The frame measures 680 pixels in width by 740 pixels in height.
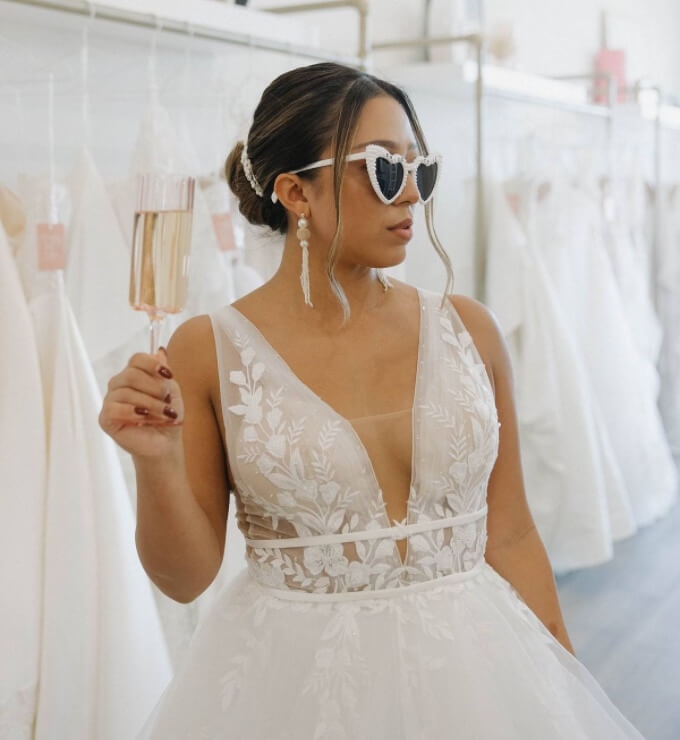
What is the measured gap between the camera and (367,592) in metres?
1.29

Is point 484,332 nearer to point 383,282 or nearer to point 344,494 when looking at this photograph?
point 383,282

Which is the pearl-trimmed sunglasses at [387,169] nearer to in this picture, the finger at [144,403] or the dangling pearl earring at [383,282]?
the dangling pearl earring at [383,282]

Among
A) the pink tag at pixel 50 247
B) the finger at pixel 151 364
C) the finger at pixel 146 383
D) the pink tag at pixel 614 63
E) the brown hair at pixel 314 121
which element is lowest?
the finger at pixel 146 383

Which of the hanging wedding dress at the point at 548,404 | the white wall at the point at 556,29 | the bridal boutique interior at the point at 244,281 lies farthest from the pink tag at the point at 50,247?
the hanging wedding dress at the point at 548,404

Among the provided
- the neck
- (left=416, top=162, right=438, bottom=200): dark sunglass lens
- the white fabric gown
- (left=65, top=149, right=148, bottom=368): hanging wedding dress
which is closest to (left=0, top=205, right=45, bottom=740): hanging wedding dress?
(left=65, top=149, right=148, bottom=368): hanging wedding dress

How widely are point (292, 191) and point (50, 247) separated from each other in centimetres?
61

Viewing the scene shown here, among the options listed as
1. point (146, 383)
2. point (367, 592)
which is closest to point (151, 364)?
point (146, 383)

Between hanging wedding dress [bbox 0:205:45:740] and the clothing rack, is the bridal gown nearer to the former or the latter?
hanging wedding dress [bbox 0:205:45:740]

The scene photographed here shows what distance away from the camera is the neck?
4.58 feet

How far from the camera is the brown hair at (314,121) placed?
1.33 metres

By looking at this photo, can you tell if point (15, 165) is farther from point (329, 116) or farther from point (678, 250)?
point (678, 250)

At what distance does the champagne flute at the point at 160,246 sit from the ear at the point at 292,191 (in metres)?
0.39

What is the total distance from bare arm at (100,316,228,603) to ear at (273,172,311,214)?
0.19 m

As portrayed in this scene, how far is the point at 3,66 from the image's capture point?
219cm
